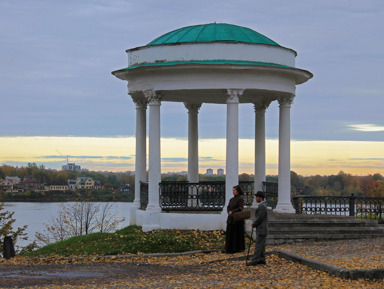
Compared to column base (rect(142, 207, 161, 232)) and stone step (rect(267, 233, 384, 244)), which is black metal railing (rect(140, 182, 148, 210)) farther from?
stone step (rect(267, 233, 384, 244))

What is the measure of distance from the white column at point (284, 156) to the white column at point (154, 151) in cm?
424

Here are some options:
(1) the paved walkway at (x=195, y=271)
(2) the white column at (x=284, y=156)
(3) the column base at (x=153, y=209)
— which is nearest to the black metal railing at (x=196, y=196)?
(3) the column base at (x=153, y=209)

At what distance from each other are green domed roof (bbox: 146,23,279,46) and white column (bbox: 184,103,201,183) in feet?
12.0

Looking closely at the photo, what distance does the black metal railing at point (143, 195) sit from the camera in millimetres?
23281

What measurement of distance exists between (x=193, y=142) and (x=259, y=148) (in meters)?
2.62

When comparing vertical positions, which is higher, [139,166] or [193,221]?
[139,166]

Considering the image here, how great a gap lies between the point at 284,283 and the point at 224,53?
10231 millimetres

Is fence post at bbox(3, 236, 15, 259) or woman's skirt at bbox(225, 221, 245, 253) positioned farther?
fence post at bbox(3, 236, 15, 259)

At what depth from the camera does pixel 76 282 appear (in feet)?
46.1

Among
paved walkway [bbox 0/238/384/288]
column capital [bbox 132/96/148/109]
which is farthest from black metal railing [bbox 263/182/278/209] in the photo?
column capital [bbox 132/96/148/109]

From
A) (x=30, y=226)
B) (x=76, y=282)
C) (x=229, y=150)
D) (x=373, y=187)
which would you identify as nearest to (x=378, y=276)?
(x=76, y=282)

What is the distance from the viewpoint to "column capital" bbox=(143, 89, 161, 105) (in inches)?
846

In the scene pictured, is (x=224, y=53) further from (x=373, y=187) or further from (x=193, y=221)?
(x=373, y=187)

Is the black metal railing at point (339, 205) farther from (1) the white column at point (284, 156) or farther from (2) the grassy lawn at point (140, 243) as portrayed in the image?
(2) the grassy lawn at point (140, 243)
